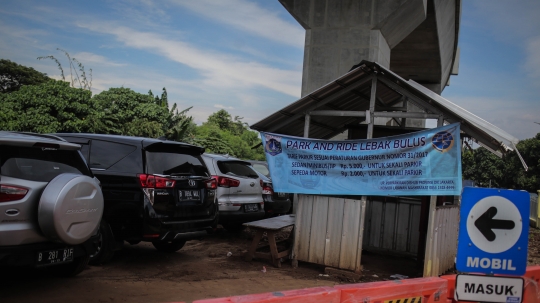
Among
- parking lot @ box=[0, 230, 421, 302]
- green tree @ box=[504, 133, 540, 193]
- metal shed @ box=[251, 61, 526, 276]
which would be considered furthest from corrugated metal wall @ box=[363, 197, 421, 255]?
green tree @ box=[504, 133, 540, 193]

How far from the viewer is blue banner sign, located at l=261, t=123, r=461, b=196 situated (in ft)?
23.6

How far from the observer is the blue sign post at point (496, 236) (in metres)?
3.81

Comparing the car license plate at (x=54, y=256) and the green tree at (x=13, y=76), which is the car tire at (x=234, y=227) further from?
the green tree at (x=13, y=76)

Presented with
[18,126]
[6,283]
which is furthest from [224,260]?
[18,126]

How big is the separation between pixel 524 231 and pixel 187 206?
473 cm

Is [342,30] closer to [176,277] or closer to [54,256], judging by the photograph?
[176,277]

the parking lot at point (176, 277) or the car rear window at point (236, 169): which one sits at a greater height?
the car rear window at point (236, 169)

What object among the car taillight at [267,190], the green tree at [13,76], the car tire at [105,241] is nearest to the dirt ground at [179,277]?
the car tire at [105,241]

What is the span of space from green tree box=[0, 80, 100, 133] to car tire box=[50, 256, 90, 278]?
56.4 feet

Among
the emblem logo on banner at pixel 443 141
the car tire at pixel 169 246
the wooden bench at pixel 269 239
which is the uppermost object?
the emblem logo on banner at pixel 443 141

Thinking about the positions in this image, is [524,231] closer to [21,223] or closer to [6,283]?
[21,223]

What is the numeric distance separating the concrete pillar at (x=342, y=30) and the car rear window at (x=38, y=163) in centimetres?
1065

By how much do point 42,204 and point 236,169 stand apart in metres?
5.89

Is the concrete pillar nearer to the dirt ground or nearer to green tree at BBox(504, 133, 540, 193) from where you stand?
the dirt ground
